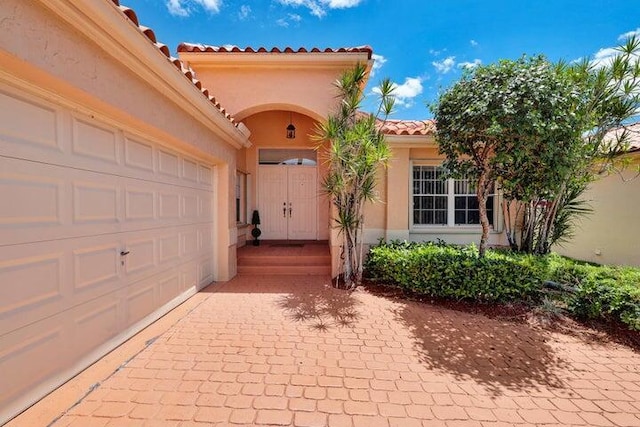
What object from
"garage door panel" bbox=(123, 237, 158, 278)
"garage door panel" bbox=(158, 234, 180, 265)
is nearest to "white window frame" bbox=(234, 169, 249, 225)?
"garage door panel" bbox=(158, 234, 180, 265)

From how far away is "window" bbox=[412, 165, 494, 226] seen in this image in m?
7.29

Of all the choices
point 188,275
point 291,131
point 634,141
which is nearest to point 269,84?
point 291,131

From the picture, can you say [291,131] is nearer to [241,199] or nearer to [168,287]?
[241,199]

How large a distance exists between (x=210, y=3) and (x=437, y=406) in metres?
9.40

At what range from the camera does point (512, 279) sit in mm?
4883

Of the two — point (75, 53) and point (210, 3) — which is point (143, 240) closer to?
point (75, 53)

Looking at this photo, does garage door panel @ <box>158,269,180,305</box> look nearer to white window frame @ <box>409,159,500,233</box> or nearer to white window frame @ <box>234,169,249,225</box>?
white window frame @ <box>234,169,249,225</box>

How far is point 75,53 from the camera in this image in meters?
2.41

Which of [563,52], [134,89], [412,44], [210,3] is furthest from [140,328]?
[412,44]

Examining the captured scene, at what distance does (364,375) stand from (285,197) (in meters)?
6.62

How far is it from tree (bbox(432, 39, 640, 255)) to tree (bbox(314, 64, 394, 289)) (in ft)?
4.01

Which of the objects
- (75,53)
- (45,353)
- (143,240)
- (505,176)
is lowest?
(45,353)

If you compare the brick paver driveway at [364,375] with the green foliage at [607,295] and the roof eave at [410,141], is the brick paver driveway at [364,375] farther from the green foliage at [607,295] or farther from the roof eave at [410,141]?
the roof eave at [410,141]

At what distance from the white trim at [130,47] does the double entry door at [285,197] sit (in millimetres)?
4317
